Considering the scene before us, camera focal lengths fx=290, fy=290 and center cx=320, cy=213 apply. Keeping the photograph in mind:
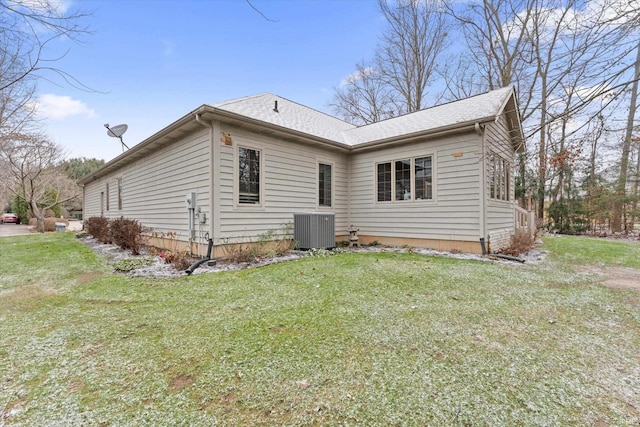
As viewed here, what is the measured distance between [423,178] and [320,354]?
6.90m

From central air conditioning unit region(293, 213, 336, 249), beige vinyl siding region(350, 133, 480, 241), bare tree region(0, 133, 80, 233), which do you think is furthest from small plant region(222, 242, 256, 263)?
bare tree region(0, 133, 80, 233)

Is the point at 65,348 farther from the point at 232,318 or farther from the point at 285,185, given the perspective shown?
the point at 285,185

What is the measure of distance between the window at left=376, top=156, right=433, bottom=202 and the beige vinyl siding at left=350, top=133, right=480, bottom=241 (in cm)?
14

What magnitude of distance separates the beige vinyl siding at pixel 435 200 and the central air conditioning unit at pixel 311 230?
1.94 metres

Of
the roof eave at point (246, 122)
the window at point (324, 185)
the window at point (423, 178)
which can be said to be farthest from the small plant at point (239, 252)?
the window at point (423, 178)

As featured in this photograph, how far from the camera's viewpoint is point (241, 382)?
80.0 inches

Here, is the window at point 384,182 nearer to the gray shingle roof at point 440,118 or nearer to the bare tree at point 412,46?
the gray shingle roof at point 440,118

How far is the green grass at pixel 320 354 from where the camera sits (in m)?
1.76

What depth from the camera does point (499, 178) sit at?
838cm

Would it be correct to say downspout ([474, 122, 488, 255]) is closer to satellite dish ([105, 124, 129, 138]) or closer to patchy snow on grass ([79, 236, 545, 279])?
patchy snow on grass ([79, 236, 545, 279])

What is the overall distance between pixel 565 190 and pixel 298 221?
1513 cm

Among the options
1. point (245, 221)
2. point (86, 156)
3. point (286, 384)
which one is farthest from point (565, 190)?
point (86, 156)

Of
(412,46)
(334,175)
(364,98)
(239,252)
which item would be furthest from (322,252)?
(364,98)

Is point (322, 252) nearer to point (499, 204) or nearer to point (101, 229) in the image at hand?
point (499, 204)
